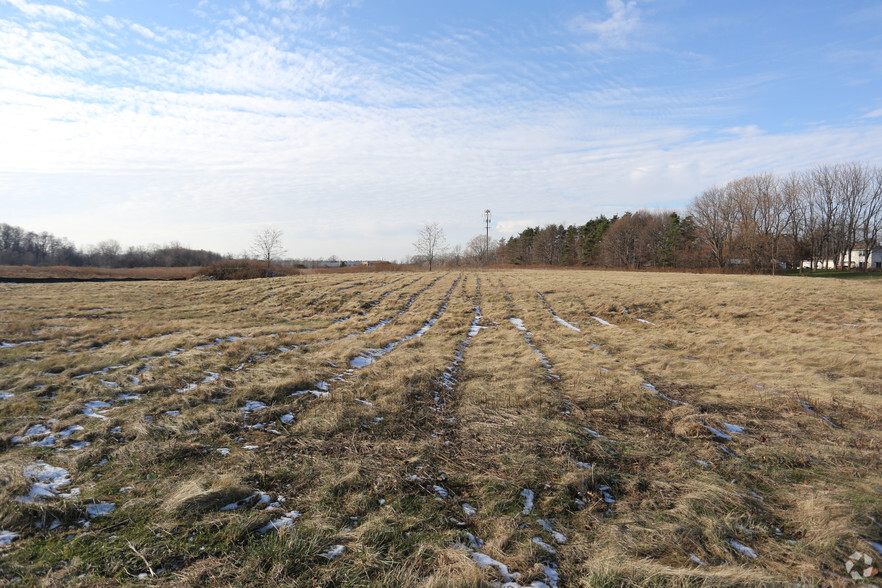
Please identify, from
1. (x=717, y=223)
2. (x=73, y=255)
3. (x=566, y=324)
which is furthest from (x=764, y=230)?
(x=73, y=255)

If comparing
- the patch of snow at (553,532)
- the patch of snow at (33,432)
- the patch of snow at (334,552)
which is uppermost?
the patch of snow at (33,432)

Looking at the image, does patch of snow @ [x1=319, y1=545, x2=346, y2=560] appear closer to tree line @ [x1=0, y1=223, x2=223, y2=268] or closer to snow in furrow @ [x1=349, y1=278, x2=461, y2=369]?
snow in furrow @ [x1=349, y1=278, x2=461, y2=369]

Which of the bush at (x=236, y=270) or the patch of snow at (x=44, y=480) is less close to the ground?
the bush at (x=236, y=270)

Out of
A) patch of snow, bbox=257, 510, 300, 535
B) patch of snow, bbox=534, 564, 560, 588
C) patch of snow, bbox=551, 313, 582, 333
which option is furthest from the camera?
patch of snow, bbox=551, 313, 582, 333

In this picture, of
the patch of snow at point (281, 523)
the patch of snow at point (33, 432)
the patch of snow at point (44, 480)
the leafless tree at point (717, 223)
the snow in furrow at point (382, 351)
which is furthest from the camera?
the leafless tree at point (717, 223)

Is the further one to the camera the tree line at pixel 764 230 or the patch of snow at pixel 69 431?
the tree line at pixel 764 230

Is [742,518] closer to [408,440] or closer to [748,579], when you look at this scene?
[748,579]

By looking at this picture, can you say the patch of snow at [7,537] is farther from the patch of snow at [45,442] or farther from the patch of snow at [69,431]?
the patch of snow at [69,431]

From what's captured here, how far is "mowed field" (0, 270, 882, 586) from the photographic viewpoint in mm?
2896

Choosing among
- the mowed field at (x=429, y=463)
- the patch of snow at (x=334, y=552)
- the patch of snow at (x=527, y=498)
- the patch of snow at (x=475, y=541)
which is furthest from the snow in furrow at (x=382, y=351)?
the patch of snow at (x=475, y=541)

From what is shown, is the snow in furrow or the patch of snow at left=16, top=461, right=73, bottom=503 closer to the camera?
the patch of snow at left=16, top=461, right=73, bottom=503

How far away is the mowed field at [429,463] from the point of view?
2896mm

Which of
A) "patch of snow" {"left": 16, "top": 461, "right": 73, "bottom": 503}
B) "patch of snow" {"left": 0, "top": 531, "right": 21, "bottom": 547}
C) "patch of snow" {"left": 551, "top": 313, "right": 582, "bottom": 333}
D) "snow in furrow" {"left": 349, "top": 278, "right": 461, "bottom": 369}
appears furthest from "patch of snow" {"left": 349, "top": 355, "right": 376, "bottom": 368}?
"patch of snow" {"left": 551, "top": 313, "right": 582, "bottom": 333}

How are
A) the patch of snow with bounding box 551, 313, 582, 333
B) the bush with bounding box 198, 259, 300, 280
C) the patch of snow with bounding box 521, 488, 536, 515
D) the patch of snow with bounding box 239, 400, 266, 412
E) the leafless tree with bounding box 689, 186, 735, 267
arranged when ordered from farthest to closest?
1. the leafless tree with bounding box 689, 186, 735, 267
2. the bush with bounding box 198, 259, 300, 280
3. the patch of snow with bounding box 551, 313, 582, 333
4. the patch of snow with bounding box 239, 400, 266, 412
5. the patch of snow with bounding box 521, 488, 536, 515
